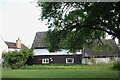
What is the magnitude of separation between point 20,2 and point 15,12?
2.06 feet

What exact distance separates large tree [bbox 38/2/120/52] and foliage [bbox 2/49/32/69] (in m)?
0.67

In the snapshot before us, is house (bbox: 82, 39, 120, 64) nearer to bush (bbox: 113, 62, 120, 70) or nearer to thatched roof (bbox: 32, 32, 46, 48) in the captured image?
bush (bbox: 113, 62, 120, 70)

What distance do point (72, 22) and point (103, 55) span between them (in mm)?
1013

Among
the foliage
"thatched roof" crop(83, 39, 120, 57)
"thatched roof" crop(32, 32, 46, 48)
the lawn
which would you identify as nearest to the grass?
the lawn

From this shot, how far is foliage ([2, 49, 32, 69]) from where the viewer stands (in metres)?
5.73

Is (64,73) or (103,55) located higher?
(103,55)

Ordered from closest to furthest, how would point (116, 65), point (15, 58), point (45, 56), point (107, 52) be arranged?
point (116, 65) → point (15, 58) → point (45, 56) → point (107, 52)

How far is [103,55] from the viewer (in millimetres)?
7074

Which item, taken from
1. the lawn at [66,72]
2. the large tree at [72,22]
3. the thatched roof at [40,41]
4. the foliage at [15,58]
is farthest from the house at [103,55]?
the foliage at [15,58]

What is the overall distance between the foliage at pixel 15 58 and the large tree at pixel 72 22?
26.4 inches

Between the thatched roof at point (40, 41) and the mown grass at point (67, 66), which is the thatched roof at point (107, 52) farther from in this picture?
the thatched roof at point (40, 41)

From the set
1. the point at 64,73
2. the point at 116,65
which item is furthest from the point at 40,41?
the point at 116,65

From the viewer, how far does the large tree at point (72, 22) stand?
21.6 feet

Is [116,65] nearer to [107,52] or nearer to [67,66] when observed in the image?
[67,66]
